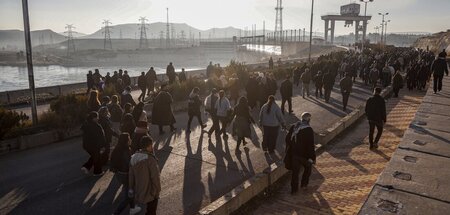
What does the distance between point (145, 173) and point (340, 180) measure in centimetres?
477

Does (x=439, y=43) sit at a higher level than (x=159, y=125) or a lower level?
higher

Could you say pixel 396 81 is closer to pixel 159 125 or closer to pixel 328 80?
pixel 328 80

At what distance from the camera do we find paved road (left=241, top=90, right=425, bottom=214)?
6.94 meters

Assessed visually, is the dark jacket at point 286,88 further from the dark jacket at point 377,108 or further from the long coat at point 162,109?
the long coat at point 162,109

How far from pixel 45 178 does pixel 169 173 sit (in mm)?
2970

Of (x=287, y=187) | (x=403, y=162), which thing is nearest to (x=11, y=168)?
(x=287, y=187)

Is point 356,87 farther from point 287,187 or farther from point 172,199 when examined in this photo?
point 172,199

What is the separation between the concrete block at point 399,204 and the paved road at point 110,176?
3.07m

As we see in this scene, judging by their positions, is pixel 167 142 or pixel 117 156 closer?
pixel 117 156

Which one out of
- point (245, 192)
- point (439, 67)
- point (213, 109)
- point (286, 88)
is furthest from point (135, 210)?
point (439, 67)

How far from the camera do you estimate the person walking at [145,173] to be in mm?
5566

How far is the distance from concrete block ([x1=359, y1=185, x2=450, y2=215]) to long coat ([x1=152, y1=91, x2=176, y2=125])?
753 cm

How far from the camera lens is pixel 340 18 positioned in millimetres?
108812

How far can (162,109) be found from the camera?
12.2 metres
